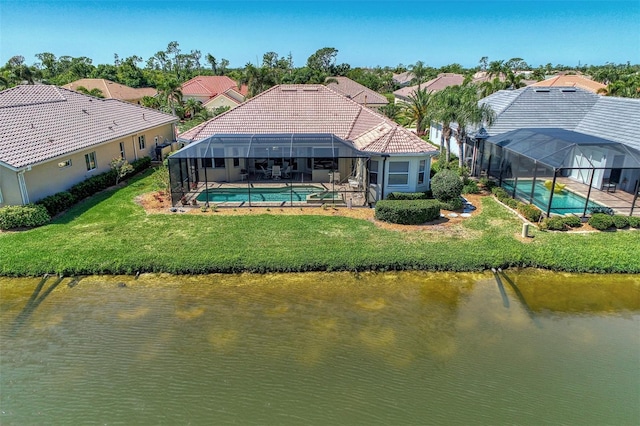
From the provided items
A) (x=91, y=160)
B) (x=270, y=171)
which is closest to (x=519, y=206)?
(x=270, y=171)

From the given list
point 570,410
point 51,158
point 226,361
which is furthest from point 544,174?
point 51,158

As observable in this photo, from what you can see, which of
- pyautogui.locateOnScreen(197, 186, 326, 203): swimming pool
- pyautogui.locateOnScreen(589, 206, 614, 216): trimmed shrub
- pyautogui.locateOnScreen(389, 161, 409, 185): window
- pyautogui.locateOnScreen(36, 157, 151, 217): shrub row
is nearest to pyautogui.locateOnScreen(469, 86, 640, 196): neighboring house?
pyautogui.locateOnScreen(589, 206, 614, 216): trimmed shrub

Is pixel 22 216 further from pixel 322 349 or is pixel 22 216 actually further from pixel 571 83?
pixel 571 83

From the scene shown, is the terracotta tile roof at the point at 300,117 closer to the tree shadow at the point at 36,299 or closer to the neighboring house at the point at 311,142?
the neighboring house at the point at 311,142

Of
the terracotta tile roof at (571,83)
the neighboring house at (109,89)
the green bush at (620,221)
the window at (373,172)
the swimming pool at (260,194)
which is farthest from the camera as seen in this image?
the neighboring house at (109,89)

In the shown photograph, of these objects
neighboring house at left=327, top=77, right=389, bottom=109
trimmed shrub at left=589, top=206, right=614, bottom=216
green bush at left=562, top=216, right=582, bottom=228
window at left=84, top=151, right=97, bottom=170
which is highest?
neighboring house at left=327, top=77, right=389, bottom=109

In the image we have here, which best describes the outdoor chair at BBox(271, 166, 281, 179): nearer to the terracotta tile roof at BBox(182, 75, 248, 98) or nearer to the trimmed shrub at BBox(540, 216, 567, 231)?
the trimmed shrub at BBox(540, 216, 567, 231)

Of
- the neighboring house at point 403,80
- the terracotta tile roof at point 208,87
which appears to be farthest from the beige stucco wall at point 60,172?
the neighboring house at point 403,80
